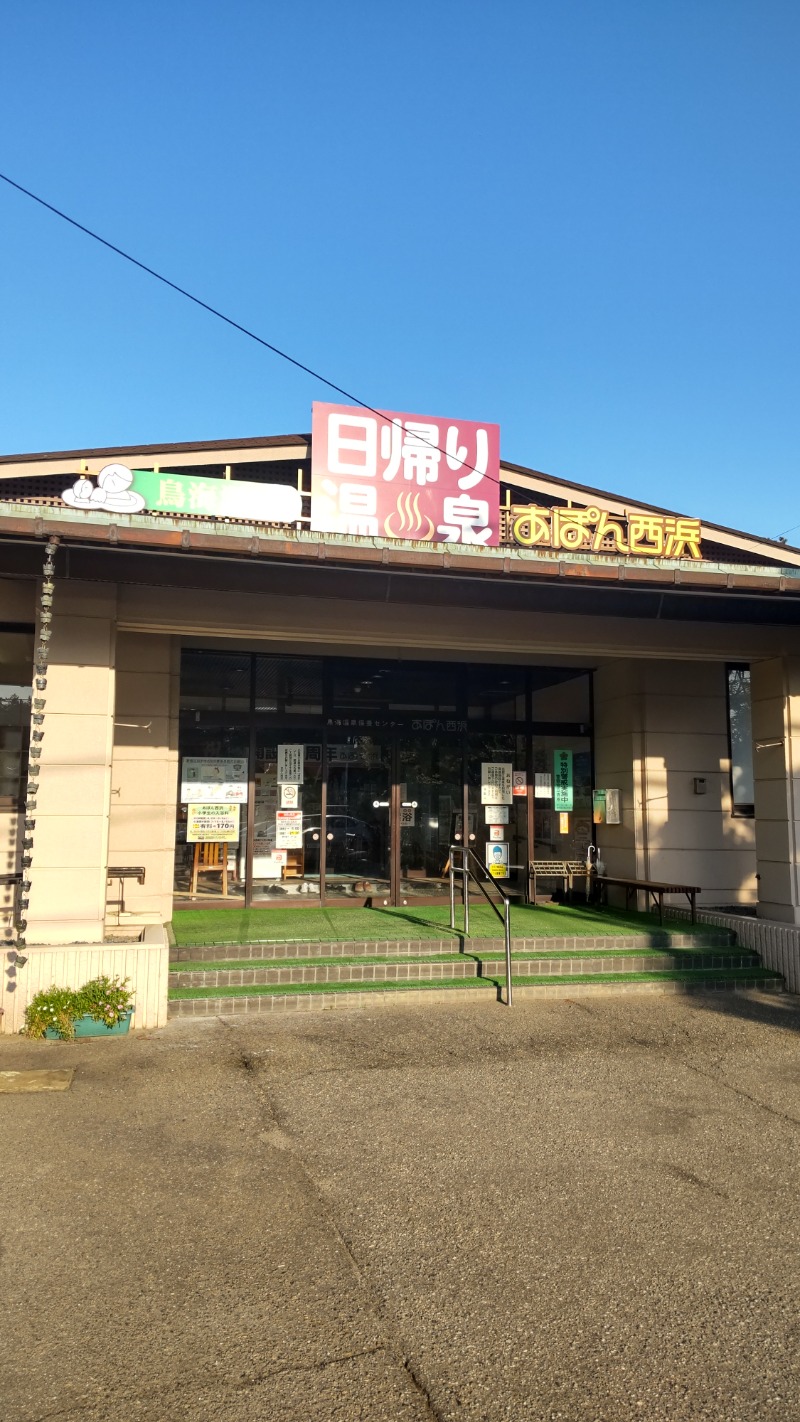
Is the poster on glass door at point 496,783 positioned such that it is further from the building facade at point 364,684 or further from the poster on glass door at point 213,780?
the poster on glass door at point 213,780

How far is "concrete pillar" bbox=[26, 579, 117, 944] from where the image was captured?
7352mm

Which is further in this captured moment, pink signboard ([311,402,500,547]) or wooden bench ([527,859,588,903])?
pink signboard ([311,402,500,547])

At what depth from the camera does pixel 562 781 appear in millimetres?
12359

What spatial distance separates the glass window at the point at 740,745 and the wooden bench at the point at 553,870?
7.18 feet

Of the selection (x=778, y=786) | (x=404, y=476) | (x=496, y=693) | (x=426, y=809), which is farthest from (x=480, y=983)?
(x=404, y=476)

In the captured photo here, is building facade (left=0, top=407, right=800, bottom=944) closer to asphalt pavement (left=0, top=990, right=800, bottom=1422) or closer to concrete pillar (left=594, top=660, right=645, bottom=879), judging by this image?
concrete pillar (left=594, top=660, right=645, bottom=879)

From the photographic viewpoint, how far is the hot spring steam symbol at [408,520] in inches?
541

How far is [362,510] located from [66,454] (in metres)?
4.31

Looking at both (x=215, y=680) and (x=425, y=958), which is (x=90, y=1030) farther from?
(x=215, y=680)

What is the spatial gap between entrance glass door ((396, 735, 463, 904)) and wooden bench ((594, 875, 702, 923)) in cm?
206

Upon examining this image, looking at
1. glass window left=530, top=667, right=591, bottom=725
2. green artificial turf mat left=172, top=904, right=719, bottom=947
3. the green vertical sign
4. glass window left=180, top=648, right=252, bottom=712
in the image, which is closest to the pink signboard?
glass window left=530, top=667, right=591, bottom=725

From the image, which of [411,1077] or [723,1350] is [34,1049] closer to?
[411,1077]

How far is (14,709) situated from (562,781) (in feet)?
23.4

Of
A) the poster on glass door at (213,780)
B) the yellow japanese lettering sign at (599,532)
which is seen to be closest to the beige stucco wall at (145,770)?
the poster on glass door at (213,780)
